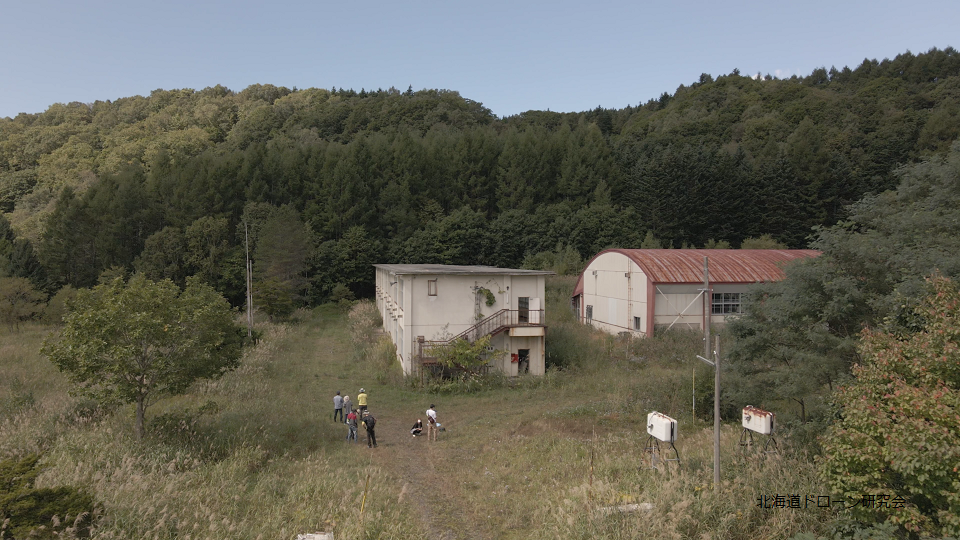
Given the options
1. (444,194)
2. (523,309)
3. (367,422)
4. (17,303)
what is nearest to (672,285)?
(523,309)

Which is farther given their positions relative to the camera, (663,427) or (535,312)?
(535,312)

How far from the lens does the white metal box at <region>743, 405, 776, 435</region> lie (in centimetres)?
938

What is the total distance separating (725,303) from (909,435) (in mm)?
22573

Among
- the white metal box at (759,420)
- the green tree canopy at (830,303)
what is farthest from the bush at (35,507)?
the green tree canopy at (830,303)

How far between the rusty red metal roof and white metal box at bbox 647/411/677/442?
17.5 m

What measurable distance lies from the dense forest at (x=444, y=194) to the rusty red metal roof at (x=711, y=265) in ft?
40.7

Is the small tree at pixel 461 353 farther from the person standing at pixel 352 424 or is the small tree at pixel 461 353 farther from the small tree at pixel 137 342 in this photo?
the small tree at pixel 137 342

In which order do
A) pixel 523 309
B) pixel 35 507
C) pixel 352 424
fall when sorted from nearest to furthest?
pixel 35 507 < pixel 352 424 < pixel 523 309

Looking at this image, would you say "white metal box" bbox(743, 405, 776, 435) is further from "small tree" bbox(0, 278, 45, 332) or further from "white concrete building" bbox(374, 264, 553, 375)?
"small tree" bbox(0, 278, 45, 332)

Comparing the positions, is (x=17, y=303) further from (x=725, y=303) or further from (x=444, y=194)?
(x=725, y=303)

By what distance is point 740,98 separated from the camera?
80688 millimetres

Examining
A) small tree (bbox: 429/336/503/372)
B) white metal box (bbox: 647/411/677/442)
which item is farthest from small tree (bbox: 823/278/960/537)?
small tree (bbox: 429/336/503/372)

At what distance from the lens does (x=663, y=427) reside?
372 inches

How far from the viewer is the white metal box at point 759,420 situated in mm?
9377
